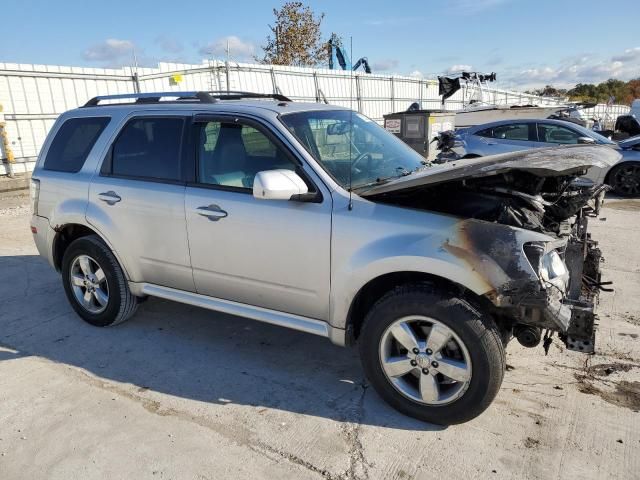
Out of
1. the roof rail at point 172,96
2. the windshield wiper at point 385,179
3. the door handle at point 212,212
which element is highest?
the roof rail at point 172,96

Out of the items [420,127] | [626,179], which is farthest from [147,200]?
[626,179]

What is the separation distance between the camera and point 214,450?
2.85m

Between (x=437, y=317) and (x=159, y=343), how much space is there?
2.40 m

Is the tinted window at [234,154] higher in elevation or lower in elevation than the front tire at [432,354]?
higher

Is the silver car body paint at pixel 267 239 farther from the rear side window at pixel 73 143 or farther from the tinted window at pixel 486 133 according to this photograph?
the tinted window at pixel 486 133

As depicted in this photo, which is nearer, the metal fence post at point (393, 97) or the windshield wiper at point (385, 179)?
the windshield wiper at point (385, 179)

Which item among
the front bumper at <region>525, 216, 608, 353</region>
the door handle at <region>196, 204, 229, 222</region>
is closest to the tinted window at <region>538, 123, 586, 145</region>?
the front bumper at <region>525, 216, 608, 353</region>

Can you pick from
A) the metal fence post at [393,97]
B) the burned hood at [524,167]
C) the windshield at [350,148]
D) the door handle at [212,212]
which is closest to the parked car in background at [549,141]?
the windshield at [350,148]

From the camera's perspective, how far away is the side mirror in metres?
3.00

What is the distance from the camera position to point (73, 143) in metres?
4.48

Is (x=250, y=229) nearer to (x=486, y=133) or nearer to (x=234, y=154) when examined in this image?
(x=234, y=154)

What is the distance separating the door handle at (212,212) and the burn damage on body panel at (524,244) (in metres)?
1.07

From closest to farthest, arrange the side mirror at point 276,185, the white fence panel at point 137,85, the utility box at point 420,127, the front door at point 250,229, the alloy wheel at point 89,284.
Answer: the side mirror at point 276,185, the front door at point 250,229, the alloy wheel at point 89,284, the utility box at point 420,127, the white fence panel at point 137,85

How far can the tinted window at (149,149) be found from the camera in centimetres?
385
